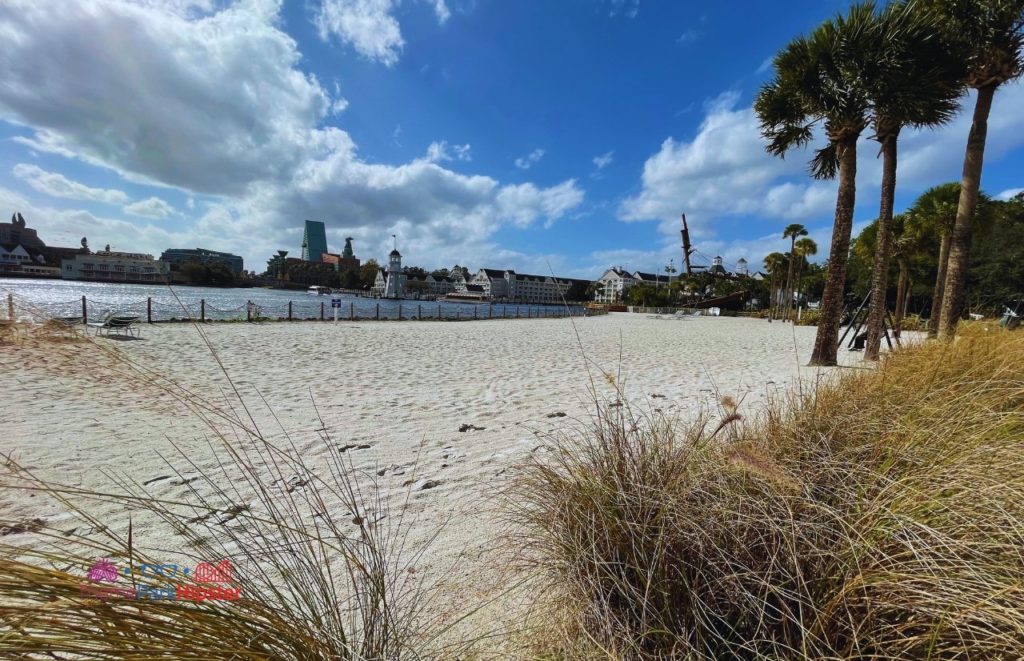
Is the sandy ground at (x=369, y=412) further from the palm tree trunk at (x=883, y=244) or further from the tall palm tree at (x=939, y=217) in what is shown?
the tall palm tree at (x=939, y=217)

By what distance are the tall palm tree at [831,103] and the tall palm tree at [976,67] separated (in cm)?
147

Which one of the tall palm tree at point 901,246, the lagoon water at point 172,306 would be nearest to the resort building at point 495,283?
the lagoon water at point 172,306

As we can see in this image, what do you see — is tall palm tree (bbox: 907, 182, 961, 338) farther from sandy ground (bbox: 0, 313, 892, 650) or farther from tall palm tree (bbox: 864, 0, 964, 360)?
sandy ground (bbox: 0, 313, 892, 650)

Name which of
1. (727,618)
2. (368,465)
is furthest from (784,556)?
(368,465)

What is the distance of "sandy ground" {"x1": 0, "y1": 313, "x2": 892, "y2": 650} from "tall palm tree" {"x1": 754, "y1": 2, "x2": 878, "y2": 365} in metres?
2.24

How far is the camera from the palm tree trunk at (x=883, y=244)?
8.59 meters

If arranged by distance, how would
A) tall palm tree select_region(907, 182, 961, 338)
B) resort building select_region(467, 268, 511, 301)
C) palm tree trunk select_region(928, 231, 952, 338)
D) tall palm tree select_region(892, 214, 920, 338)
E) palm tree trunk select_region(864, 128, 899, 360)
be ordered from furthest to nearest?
resort building select_region(467, 268, 511, 301), tall palm tree select_region(892, 214, 920, 338), tall palm tree select_region(907, 182, 961, 338), palm tree trunk select_region(928, 231, 952, 338), palm tree trunk select_region(864, 128, 899, 360)

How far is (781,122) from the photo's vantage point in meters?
9.14

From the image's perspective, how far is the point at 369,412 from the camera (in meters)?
5.08

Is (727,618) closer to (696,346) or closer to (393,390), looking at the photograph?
(393,390)

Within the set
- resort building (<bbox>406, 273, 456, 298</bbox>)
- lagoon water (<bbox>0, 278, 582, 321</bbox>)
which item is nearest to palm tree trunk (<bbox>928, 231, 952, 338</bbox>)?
lagoon water (<bbox>0, 278, 582, 321</bbox>)

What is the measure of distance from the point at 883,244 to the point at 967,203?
1410mm

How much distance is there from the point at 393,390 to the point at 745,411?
498cm

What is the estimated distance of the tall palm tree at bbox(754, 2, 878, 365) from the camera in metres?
7.48
